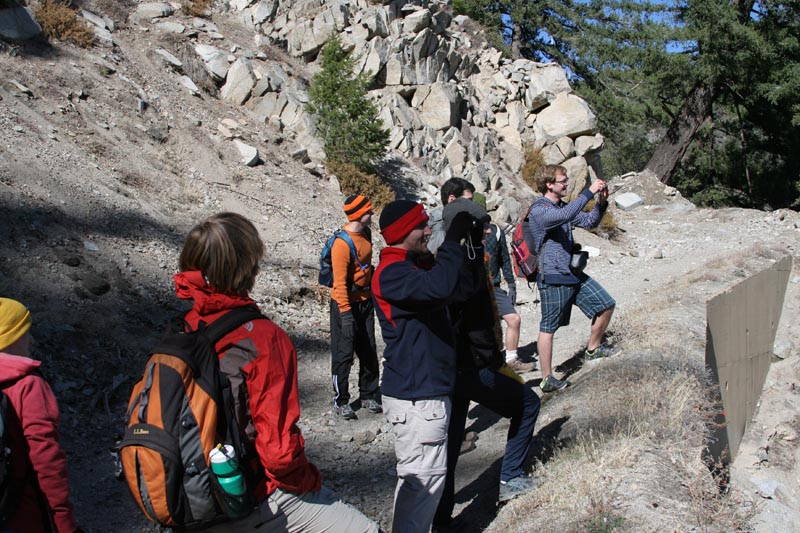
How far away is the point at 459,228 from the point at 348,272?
2.46 m

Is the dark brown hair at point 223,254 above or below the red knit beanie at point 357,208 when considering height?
above

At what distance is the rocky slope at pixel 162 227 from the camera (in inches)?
227

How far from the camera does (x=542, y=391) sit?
6105 millimetres

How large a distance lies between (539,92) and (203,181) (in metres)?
12.6

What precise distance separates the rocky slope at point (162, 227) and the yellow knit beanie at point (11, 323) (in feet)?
8.21

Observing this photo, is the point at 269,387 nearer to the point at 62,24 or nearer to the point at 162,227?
the point at 162,227

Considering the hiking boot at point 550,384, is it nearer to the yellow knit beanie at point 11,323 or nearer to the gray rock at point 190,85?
the yellow knit beanie at point 11,323

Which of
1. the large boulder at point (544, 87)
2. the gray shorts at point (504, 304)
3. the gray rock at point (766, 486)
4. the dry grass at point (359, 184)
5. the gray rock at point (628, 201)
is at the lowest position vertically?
the gray rock at point (766, 486)

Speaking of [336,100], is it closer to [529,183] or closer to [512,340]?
[529,183]

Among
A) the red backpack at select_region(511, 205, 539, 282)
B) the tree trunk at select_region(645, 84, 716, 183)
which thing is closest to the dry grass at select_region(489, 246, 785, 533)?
the red backpack at select_region(511, 205, 539, 282)

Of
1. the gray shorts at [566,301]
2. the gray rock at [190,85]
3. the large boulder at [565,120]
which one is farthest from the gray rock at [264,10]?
the gray shorts at [566,301]

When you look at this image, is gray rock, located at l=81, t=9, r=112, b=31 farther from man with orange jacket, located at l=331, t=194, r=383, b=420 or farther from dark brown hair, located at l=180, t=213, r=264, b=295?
dark brown hair, located at l=180, t=213, r=264, b=295

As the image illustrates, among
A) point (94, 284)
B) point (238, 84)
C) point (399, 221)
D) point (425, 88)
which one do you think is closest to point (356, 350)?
point (399, 221)

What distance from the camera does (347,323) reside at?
5.57m
